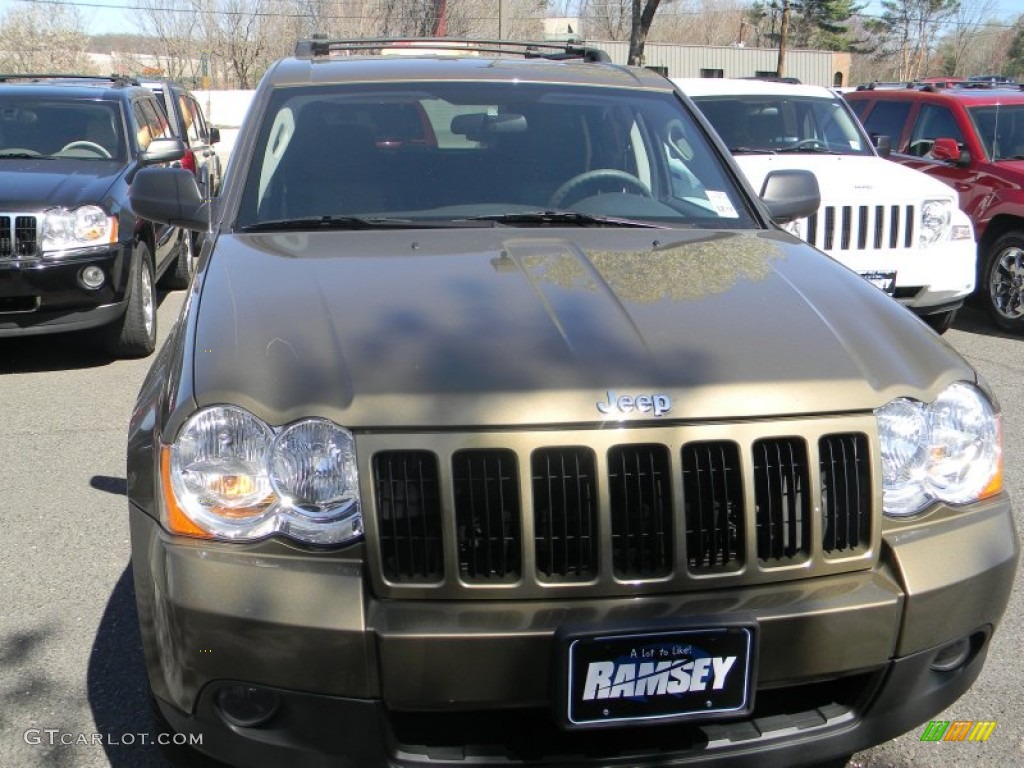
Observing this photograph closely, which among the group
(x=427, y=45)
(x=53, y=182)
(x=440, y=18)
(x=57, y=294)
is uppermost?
(x=440, y=18)

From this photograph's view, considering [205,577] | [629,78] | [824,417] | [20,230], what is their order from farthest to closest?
[20,230] → [629,78] → [824,417] → [205,577]

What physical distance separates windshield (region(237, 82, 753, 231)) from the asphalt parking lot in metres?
1.42

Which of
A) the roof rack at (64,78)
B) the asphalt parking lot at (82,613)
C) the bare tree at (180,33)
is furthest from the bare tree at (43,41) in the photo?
the asphalt parking lot at (82,613)

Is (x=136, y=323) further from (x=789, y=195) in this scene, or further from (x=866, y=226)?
(x=866, y=226)

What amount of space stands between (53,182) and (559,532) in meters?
5.99

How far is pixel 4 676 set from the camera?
133 inches

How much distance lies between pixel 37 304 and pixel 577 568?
219 inches

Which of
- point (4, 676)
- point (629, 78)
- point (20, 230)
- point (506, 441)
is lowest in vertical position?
point (4, 676)

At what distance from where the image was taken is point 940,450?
2.54 meters

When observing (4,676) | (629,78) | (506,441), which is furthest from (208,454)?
(629,78)

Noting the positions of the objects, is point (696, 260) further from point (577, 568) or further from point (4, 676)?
point (4, 676)

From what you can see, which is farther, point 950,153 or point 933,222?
point 950,153

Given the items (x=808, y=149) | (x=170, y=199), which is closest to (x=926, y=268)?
(x=808, y=149)

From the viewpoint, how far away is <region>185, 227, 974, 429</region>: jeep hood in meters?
2.34
